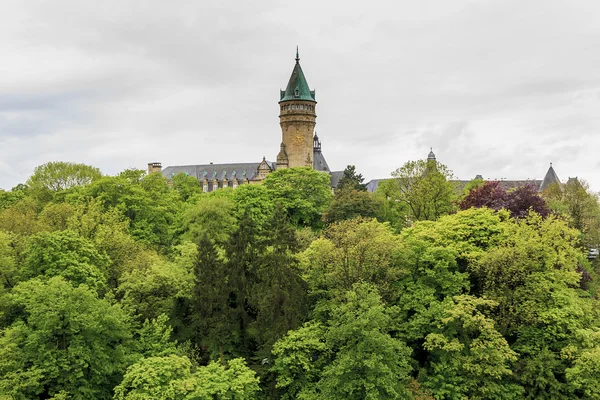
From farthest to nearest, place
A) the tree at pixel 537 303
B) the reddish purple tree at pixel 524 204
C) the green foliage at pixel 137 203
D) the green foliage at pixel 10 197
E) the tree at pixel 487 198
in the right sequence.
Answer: the green foliage at pixel 10 197
the green foliage at pixel 137 203
the tree at pixel 487 198
the reddish purple tree at pixel 524 204
the tree at pixel 537 303

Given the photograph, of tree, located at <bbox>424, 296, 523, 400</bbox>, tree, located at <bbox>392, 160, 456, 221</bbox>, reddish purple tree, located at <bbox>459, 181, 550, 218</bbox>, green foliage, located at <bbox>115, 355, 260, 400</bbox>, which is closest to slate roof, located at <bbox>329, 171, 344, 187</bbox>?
tree, located at <bbox>392, 160, 456, 221</bbox>

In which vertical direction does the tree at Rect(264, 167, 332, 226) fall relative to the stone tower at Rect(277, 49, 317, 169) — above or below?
below

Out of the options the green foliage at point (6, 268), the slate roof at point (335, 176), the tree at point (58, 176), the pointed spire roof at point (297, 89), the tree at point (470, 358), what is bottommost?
the tree at point (470, 358)

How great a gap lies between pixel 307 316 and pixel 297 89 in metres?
50.2

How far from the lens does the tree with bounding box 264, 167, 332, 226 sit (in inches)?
2008

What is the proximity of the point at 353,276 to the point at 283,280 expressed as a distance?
3.68 meters

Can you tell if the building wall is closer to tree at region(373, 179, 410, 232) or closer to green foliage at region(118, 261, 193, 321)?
tree at region(373, 179, 410, 232)

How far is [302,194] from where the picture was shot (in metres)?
52.1

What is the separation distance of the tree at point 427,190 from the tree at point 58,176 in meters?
31.9

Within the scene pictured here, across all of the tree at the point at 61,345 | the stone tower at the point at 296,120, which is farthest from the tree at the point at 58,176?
the tree at the point at 61,345

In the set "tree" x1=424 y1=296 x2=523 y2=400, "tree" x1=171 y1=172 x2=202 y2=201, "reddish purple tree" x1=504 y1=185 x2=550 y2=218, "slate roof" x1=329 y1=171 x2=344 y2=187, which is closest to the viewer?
"tree" x1=424 y1=296 x2=523 y2=400

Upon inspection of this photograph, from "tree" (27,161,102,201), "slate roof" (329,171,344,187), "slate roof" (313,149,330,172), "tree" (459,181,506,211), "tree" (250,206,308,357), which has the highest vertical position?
"slate roof" (313,149,330,172)

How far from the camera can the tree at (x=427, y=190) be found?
1642 inches

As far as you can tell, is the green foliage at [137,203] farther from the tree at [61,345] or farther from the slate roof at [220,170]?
the slate roof at [220,170]
